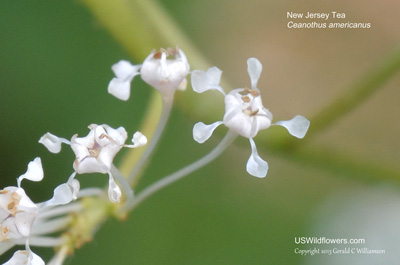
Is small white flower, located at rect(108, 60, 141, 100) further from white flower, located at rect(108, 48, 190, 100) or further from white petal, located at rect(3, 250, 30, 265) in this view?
white petal, located at rect(3, 250, 30, 265)

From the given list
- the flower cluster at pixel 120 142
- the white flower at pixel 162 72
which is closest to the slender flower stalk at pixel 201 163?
the flower cluster at pixel 120 142

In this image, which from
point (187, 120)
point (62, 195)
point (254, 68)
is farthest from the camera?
point (187, 120)

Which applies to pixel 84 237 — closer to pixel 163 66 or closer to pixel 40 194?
pixel 163 66

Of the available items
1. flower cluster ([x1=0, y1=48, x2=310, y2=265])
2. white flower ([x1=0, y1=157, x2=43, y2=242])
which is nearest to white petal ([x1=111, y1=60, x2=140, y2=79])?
flower cluster ([x1=0, y1=48, x2=310, y2=265])

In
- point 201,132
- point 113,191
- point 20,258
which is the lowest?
point 20,258

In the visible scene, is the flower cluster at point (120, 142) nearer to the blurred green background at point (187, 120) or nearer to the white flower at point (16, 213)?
the white flower at point (16, 213)

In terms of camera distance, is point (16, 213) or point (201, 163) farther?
point (201, 163)

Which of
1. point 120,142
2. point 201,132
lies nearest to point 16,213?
point 120,142

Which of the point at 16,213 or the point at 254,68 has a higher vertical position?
the point at 254,68

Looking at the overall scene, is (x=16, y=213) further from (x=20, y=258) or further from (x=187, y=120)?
(x=187, y=120)

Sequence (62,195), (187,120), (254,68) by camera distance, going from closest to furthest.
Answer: (62,195), (254,68), (187,120)
